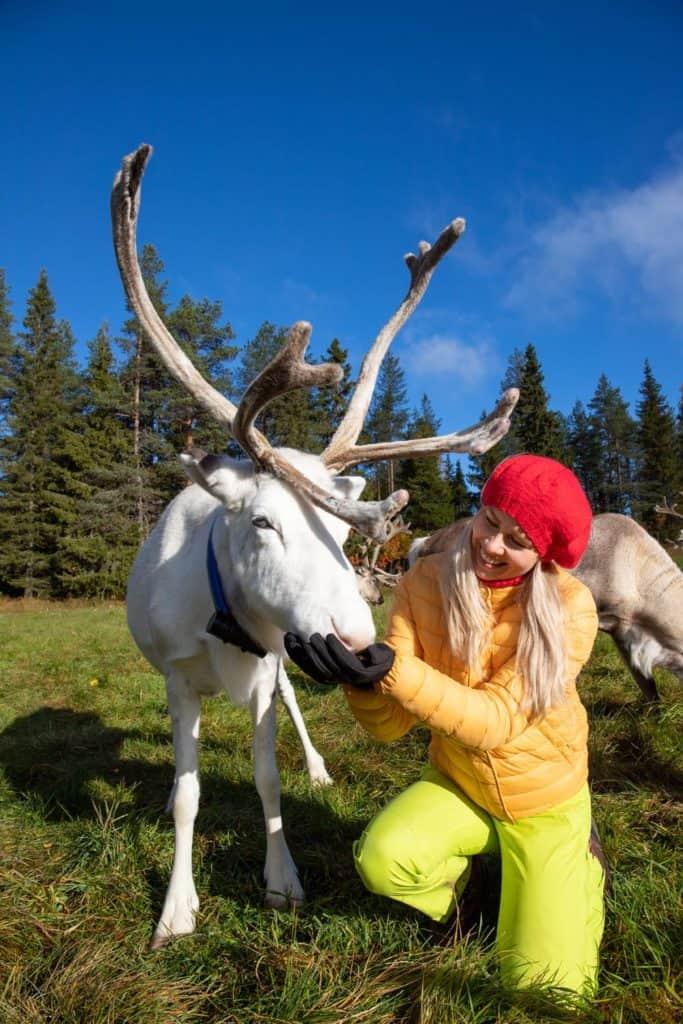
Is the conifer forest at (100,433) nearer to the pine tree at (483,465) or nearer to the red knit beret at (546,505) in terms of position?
the pine tree at (483,465)

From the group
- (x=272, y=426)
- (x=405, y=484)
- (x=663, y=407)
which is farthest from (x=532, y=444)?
(x=272, y=426)

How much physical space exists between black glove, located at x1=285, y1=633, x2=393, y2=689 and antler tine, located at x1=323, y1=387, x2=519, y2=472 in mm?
1191

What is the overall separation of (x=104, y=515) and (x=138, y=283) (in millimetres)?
30327

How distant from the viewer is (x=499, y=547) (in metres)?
2.31

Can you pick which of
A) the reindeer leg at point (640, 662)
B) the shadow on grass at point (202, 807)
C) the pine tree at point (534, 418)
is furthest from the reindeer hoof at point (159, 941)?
the pine tree at point (534, 418)

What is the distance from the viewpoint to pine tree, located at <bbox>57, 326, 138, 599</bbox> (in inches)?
1206

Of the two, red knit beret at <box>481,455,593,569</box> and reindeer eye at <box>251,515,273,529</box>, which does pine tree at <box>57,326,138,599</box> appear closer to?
reindeer eye at <box>251,515,273,529</box>

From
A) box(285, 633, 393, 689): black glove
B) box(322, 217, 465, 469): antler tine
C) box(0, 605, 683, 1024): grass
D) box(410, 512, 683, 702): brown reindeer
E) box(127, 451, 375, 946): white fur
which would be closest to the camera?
box(285, 633, 393, 689): black glove

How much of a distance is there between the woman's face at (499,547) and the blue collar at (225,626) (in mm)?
1121

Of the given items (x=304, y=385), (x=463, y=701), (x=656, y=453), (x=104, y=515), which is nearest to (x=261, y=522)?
(x=304, y=385)

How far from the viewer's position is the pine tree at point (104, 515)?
30.6 meters

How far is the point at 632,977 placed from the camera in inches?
83.4

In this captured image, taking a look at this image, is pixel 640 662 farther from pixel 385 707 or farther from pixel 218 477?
pixel 218 477

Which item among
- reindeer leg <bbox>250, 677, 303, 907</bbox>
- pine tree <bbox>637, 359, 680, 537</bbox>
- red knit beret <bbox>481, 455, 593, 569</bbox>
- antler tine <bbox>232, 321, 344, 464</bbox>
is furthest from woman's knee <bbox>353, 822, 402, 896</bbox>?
pine tree <bbox>637, 359, 680, 537</bbox>
